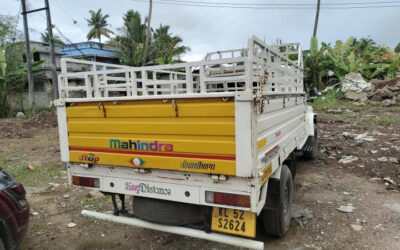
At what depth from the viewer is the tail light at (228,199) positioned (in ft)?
7.80

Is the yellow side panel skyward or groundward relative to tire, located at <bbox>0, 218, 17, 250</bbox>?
skyward

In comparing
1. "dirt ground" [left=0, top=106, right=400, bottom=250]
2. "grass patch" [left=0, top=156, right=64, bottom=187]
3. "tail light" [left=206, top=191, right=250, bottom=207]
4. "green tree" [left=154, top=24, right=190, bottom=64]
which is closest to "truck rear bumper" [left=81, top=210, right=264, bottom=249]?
"tail light" [left=206, top=191, right=250, bottom=207]

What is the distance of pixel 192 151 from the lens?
250cm

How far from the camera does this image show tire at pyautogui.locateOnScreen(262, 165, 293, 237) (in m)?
2.99

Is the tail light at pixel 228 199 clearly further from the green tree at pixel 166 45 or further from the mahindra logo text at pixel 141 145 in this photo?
the green tree at pixel 166 45

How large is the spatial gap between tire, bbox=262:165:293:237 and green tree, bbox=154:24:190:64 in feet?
58.8

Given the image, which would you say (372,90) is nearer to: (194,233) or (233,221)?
(233,221)

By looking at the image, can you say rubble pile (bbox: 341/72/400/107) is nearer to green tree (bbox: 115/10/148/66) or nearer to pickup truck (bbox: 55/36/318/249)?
pickup truck (bbox: 55/36/318/249)

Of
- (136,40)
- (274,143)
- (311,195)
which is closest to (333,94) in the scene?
(311,195)

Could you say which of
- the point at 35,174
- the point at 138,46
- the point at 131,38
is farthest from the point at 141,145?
the point at 131,38

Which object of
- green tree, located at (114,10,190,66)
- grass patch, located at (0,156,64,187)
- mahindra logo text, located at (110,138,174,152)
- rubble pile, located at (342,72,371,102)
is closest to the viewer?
mahindra logo text, located at (110,138,174,152)

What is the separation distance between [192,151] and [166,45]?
77.0ft

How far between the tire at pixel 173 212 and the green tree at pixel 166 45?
1825cm

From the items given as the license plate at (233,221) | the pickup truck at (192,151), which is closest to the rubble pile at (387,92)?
the pickup truck at (192,151)
